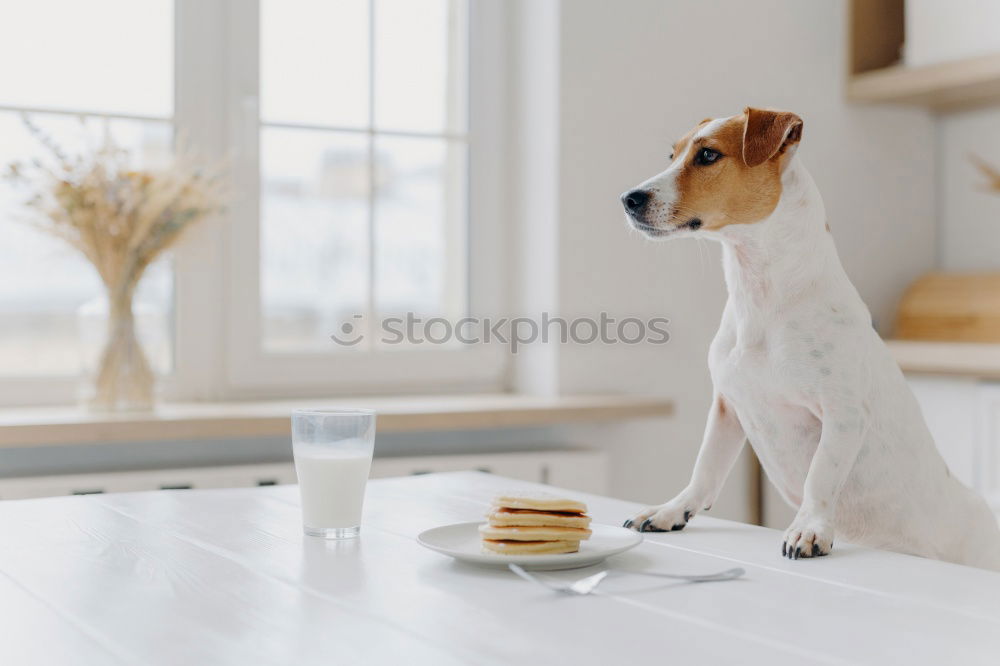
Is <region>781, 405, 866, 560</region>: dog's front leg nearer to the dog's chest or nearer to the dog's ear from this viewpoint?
the dog's chest

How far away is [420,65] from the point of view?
8.32ft

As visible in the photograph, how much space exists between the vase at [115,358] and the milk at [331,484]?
111 centimetres

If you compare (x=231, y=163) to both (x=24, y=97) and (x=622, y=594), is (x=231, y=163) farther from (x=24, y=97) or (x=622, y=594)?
(x=622, y=594)

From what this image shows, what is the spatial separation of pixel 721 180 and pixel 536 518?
0.45 metres

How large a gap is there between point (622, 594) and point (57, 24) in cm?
189

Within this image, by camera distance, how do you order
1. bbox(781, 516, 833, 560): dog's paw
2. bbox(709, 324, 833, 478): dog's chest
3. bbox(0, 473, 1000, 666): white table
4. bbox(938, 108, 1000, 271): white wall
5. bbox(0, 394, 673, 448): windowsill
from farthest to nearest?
bbox(938, 108, 1000, 271): white wall → bbox(0, 394, 673, 448): windowsill → bbox(709, 324, 833, 478): dog's chest → bbox(781, 516, 833, 560): dog's paw → bbox(0, 473, 1000, 666): white table

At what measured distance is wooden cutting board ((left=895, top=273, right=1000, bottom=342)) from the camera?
2.54m

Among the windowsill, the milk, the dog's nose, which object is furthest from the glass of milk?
the windowsill

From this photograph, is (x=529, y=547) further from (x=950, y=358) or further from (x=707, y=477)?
(x=950, y=358)

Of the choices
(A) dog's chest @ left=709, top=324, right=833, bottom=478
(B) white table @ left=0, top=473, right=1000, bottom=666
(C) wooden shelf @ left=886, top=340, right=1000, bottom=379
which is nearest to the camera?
(B) white table @ left=0, top=473, right=1000, bottom=666

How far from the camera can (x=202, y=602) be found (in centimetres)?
78

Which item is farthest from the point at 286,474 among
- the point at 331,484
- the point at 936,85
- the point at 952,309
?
the point at 936,85

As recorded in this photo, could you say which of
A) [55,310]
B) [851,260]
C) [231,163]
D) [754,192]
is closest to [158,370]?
[55,310]

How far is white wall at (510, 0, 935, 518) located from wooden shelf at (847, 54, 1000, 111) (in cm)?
8
